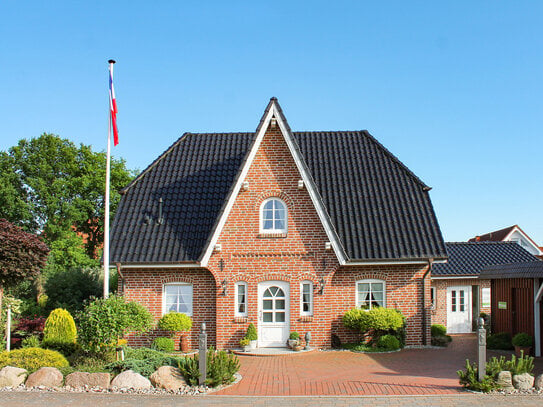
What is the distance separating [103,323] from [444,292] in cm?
1671

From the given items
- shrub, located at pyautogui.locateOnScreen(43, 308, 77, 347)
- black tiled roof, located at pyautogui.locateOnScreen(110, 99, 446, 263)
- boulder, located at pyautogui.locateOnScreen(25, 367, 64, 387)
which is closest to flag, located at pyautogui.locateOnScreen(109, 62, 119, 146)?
black tiled roof, located at pyautogui.locateOnScreen(110, 99, 446, 263)

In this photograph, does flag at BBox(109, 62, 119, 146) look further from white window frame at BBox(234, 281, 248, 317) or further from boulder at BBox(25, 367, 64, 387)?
boulder at BBox(25, 367, 64, 387)

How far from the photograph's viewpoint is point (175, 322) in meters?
17.9

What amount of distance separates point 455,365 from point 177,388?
26.2 feet

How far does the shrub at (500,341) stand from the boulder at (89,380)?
13215mm

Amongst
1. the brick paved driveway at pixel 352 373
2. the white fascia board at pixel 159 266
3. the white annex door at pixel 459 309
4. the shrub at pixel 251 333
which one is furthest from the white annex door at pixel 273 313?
the white annex door at pixel 459 309

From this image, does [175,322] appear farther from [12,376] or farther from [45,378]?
[12,376]

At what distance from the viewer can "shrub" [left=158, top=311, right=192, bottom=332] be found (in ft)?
58.7

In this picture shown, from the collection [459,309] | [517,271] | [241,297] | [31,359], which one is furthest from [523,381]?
[459,309]

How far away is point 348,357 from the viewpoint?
646 inches

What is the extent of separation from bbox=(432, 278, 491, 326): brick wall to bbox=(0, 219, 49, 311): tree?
668 inches

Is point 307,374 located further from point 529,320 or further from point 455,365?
point 529,320

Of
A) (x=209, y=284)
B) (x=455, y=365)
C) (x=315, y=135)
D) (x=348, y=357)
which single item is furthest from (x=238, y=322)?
(x=315, y=135)

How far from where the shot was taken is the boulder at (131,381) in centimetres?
1205
